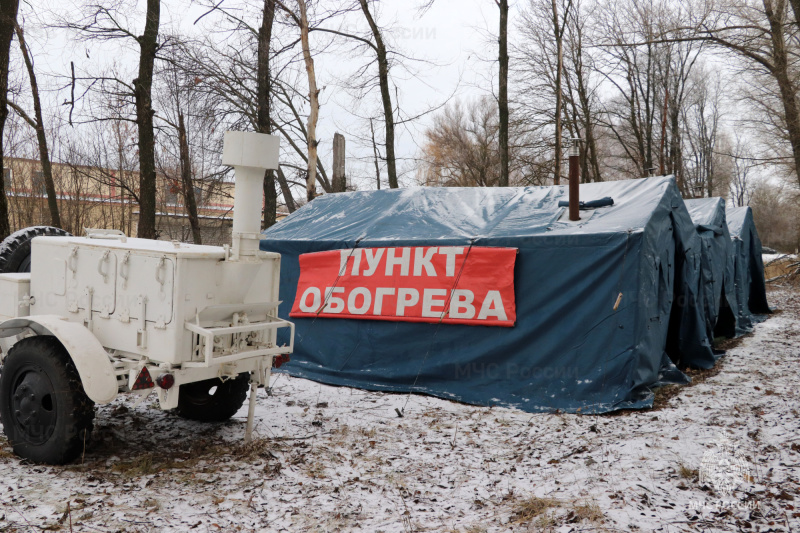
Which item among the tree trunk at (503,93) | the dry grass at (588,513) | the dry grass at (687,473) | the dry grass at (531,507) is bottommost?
the dry grass at (531,507)

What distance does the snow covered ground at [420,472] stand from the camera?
3.64m

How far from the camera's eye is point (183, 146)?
18.3 m

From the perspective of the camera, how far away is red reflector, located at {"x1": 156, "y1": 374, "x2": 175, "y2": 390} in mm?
4289

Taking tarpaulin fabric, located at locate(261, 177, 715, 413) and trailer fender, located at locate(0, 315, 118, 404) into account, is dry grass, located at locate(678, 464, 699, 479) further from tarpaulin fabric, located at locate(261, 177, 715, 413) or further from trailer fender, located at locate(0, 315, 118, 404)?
trailer fender, located at locate(0, 315, 118, 404)

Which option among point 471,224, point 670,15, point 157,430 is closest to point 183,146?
point 471,224

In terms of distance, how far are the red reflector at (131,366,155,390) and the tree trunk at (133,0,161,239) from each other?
9377mm

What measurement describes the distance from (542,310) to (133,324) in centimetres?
446

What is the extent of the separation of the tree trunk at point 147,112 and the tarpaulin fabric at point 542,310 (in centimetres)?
529

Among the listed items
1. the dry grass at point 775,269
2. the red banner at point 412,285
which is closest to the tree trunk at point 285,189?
the red banner at point 412,285

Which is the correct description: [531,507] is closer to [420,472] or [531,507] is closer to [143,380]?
[420,472]

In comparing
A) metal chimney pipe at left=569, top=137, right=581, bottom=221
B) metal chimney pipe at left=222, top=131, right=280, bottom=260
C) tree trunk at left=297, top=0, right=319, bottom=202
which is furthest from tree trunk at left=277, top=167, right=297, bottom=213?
metal chimney pipe at left=222, top=131, right=280, bottom=260

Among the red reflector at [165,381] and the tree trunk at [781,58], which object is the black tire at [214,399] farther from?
the tree trunk at [781,58]

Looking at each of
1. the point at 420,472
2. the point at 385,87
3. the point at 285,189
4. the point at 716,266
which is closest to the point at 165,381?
the point at 420,472

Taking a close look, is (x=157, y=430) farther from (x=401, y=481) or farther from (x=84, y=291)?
(x=401, y=481)
